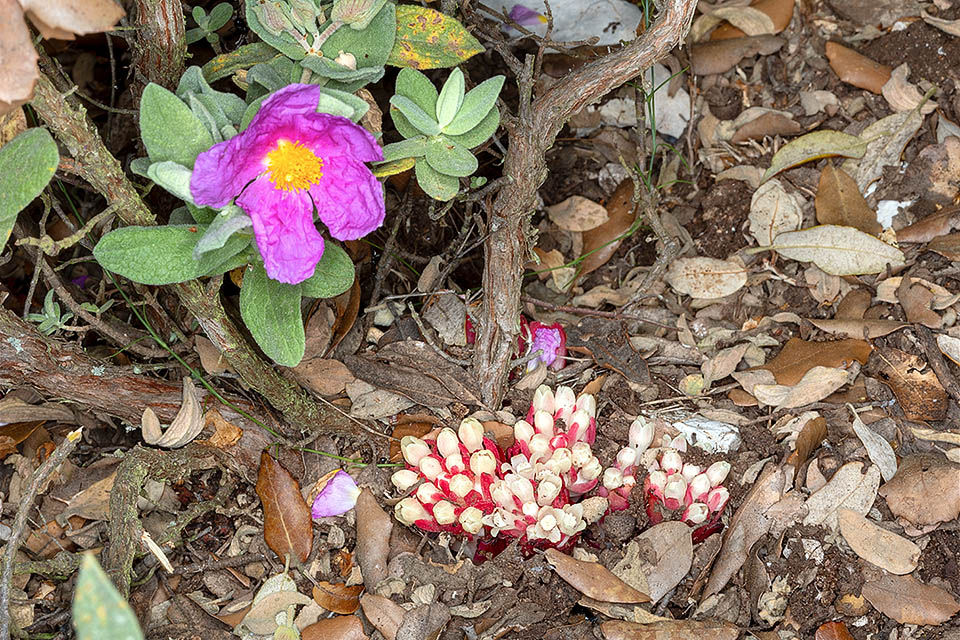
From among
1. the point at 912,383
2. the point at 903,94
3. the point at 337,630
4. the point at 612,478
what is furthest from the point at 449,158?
the point at 903,94

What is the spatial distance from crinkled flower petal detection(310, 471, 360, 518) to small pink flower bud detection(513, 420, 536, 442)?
37 centimetres

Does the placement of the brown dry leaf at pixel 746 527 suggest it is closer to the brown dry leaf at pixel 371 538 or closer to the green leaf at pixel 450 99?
the brown dry leaf at pixel 371 538

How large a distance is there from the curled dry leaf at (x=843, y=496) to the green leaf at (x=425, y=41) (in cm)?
107

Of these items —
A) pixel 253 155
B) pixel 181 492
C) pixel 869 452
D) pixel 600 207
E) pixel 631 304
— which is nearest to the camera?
pixel 253 155

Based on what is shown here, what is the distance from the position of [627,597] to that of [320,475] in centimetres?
67

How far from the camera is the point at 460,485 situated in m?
1.61

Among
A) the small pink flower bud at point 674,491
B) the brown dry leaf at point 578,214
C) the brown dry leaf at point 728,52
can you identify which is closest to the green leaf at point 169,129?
the small pink flower bud at point 674,491

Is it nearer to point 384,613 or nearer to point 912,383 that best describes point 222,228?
point 384,613

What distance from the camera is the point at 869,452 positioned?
1.75 metres

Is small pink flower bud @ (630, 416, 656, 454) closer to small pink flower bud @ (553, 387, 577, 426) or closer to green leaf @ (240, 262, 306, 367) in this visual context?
small pink flower bud @ (553, 387, 577, 426)

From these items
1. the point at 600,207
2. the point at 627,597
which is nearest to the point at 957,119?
the point at 600,207

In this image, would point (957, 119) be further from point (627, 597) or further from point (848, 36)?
point (627, 597)

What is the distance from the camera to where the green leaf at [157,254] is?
1.28m

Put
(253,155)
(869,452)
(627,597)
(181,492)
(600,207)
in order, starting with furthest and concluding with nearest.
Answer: (600,207) → (181,492) → (869,452) → (627,597) → (253,155)
